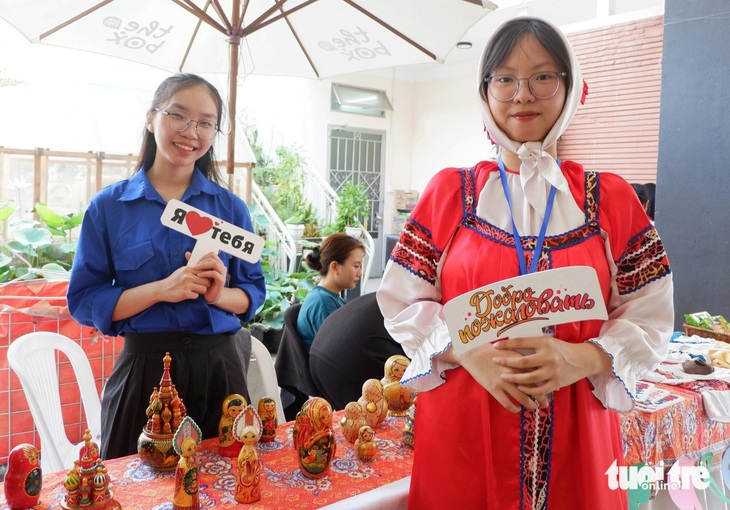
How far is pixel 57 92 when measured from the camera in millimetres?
5195

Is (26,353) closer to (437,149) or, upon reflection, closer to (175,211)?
(175,211)

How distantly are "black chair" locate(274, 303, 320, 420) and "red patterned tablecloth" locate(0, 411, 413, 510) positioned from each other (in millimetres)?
1103

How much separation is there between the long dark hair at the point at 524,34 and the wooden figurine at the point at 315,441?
81cm

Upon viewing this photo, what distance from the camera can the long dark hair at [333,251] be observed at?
3020 mm

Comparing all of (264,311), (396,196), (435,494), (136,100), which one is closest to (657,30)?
(264,311)

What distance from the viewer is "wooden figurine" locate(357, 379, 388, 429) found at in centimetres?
154

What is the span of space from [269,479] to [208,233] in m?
0.56

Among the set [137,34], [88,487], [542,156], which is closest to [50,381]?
[88,487]

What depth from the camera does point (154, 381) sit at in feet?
4.76

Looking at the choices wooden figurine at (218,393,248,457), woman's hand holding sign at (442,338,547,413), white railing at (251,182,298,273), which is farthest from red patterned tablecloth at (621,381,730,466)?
white railing at (251,182,298,273)

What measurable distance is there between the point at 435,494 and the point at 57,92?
5341mm

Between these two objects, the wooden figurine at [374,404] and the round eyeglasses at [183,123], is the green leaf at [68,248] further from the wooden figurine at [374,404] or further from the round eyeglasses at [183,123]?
the wooden figurine at [374,404]

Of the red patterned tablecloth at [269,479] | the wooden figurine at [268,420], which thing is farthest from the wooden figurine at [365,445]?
the wooden figurine at [268,420]

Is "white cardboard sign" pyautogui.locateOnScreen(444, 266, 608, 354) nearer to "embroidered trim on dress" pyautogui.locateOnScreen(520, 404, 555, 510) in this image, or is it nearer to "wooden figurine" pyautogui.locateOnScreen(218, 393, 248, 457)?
"embroidered trim on dress" pyautogui.locateOnScreen(520, 404, 555, 510)
